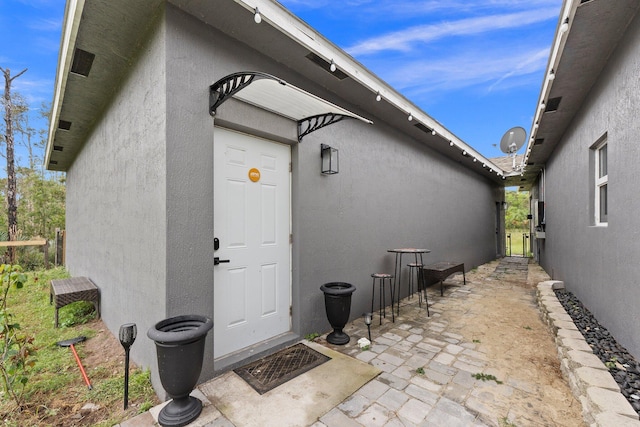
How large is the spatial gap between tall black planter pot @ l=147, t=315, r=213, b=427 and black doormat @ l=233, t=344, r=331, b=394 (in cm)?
54

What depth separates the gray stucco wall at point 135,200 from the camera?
2.36 meters

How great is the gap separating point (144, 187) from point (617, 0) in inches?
179

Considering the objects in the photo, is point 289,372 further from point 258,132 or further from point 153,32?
point 153,32

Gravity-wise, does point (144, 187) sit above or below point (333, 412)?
above

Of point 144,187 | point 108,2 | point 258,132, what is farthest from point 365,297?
point 108,2

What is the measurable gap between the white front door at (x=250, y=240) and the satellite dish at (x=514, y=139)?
7.23 metres

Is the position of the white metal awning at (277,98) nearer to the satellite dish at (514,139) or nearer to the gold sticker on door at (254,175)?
the gold sticker on door at (254,175)

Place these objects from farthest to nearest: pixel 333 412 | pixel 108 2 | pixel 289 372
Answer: pixel 289 372, pixel 108 2, pixel 333 412

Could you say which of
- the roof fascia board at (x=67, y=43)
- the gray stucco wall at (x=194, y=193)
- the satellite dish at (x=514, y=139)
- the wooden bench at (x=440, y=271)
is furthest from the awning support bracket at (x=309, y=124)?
the satellite dish at (x=514, y=139)

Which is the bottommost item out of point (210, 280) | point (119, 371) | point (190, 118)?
point (119, 371)

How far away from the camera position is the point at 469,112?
62.3 ft

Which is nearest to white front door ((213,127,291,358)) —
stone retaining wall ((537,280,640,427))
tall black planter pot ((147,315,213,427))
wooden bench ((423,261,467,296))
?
tall black planter pot ((147,315,213,427))

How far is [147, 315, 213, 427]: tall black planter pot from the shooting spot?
1.84 meters

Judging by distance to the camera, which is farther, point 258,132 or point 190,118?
point 258,132
